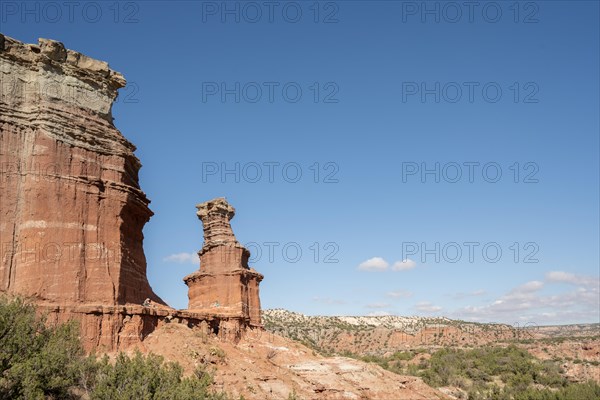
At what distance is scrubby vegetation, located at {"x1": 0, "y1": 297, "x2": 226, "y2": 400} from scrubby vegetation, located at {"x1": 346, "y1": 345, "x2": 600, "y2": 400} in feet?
131

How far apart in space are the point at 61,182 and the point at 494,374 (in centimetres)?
5940

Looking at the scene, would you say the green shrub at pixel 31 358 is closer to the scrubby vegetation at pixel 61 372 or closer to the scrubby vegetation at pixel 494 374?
the scrubby vegetation at pixel 61 372

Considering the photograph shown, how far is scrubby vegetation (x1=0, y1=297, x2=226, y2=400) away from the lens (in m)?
14.6

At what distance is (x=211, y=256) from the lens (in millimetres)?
42188

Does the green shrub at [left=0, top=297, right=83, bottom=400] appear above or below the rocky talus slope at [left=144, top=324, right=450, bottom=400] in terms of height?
above

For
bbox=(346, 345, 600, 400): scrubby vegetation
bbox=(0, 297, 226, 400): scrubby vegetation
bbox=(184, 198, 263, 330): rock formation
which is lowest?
bbox=(346, 345, 600, 400): scrubby vegetation

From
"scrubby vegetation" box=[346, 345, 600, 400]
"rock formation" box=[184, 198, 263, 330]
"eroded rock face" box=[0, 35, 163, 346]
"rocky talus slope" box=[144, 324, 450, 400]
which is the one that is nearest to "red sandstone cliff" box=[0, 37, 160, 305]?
"eroded rock face" box=[0, 35, 163, 346]

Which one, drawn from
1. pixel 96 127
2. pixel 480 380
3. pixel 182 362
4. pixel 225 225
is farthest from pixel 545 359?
pixel 96 127

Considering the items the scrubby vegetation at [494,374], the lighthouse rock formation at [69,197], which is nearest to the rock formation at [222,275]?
the lighthouse rock formation at [69,197]

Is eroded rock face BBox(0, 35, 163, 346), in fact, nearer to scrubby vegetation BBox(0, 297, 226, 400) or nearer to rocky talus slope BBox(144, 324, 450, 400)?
scrubby vegetation BBox(0, 297, 226, 400)

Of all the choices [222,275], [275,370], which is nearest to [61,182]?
[275,370]

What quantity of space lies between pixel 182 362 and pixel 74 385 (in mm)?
6256

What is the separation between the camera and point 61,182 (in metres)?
22.1

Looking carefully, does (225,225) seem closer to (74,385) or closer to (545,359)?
(74,385)
